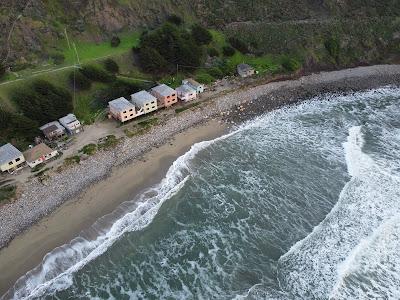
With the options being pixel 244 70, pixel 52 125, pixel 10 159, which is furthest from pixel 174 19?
pixel 10 159

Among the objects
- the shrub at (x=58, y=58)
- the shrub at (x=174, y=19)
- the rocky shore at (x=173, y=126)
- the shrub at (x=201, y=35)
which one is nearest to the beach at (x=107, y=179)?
the rocky shore at (x=173, y=126)

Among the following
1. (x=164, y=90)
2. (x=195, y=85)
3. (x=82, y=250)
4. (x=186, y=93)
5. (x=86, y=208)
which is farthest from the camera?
(x=195, y=85)

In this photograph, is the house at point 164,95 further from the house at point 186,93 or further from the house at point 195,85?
the house at point 195,85

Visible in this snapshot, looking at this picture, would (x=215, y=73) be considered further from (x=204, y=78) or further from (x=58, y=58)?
(x=58, y=58)

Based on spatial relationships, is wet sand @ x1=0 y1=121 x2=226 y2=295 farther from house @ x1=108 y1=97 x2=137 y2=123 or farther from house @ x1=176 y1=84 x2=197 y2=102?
house @ x1=176 y1=84 x2=197 y2=102

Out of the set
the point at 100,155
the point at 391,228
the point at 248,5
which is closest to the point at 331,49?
the point at 248,5

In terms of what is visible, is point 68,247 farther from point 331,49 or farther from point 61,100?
point 331,49
